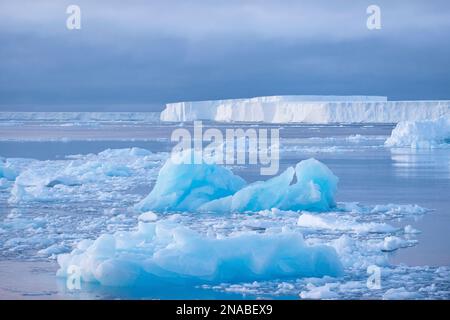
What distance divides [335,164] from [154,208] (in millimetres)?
10616

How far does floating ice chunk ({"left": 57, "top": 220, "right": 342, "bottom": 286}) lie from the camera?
→ 5785 millimetres

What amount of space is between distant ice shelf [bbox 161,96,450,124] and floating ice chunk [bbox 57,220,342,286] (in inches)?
1836

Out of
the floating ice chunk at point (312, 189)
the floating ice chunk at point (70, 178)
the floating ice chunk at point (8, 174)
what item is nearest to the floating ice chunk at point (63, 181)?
the floating ice chunk at point (70, 178)

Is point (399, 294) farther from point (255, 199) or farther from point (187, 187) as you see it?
point (187, 187)

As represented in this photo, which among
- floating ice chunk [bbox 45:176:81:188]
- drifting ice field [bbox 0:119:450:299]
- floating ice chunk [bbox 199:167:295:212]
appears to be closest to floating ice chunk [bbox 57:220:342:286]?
drifting ice field [bbox 0:119:450:299]

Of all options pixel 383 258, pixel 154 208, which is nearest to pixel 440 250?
pixel 383 258

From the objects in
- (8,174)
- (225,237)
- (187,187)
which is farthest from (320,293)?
(8,174)

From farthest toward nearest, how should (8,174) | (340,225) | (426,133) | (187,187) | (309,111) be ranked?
(309,111) < (426,133) < (8,174) < (187,187) < (340,225)

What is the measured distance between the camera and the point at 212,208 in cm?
1014

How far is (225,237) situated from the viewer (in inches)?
275

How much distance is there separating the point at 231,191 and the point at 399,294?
555 centimetres

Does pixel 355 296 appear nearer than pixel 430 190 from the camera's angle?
Yes

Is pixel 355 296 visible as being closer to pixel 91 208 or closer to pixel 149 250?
pixel 149 250

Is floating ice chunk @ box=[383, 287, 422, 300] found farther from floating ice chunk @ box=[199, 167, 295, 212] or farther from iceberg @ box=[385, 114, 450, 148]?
iceberg @ box=[385, 114, 450, 148]
